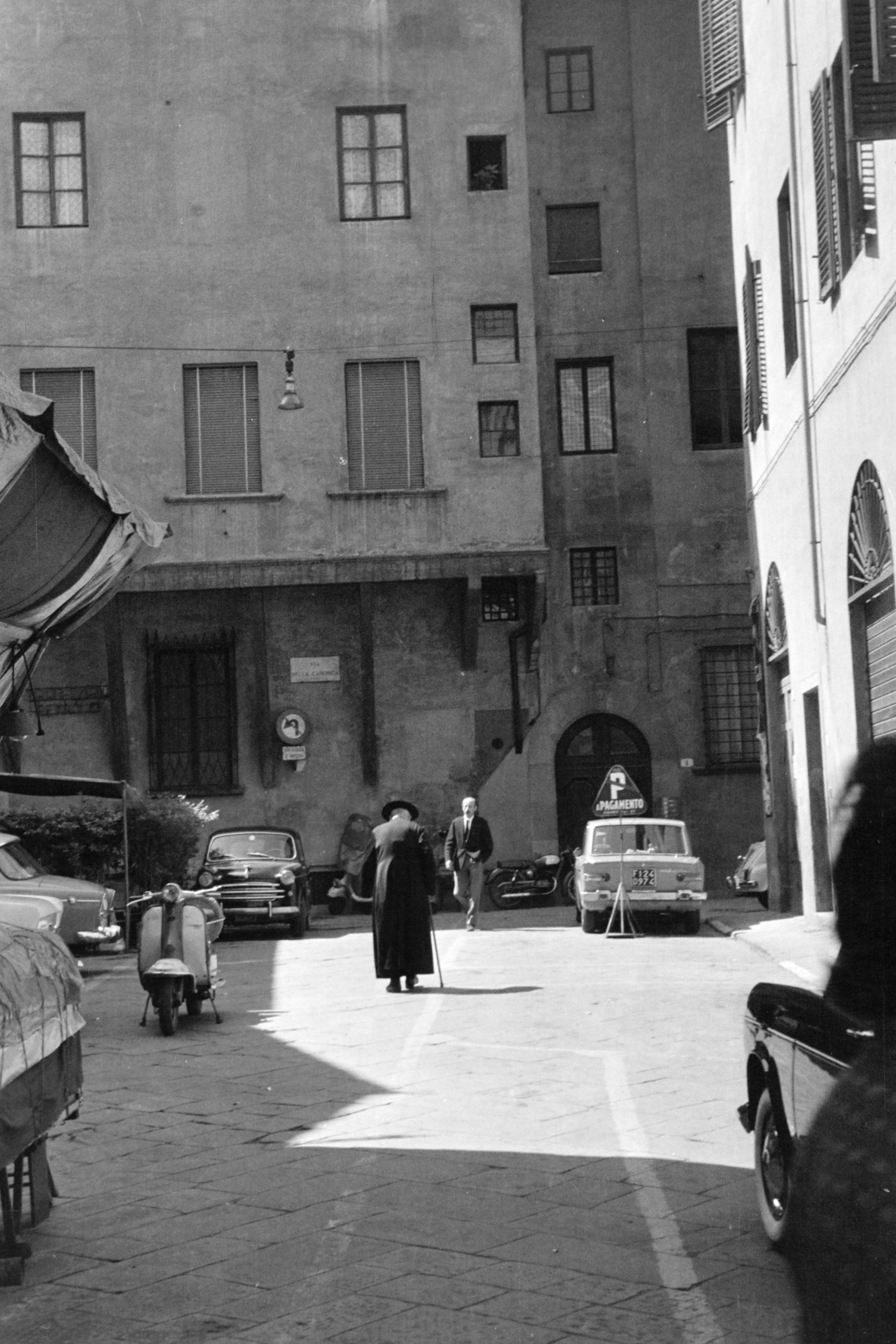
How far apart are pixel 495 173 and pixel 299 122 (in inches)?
134

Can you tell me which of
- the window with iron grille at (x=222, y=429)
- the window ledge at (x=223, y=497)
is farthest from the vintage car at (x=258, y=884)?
the window with iron grille at (x=222, y=429)

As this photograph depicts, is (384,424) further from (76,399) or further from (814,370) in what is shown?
(814,370)

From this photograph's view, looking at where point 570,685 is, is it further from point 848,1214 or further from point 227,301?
point 848,1214

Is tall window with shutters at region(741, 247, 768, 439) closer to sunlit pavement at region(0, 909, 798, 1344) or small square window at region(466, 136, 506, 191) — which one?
small square window at region(466, 136, 506, 191)

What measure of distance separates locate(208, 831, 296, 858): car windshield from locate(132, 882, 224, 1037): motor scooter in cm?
1108

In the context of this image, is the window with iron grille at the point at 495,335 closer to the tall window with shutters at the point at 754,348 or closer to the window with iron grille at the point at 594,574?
the window with iron grille at the point at 594,574

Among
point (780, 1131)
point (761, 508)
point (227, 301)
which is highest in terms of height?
point (227, 301)

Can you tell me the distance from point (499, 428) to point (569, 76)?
746 centimetres

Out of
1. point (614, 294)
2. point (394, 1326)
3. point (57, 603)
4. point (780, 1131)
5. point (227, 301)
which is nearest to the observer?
point (394, 1326)

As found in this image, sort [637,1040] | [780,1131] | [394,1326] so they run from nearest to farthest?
1. [394,1326]
2. [780,1131]
3. [637,1040]

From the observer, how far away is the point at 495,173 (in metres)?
31.2

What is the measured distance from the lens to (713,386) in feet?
107

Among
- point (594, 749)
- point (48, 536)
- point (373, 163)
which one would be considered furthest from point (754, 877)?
point (48, 536)

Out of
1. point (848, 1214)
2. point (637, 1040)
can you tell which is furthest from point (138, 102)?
point (848, 1214)
